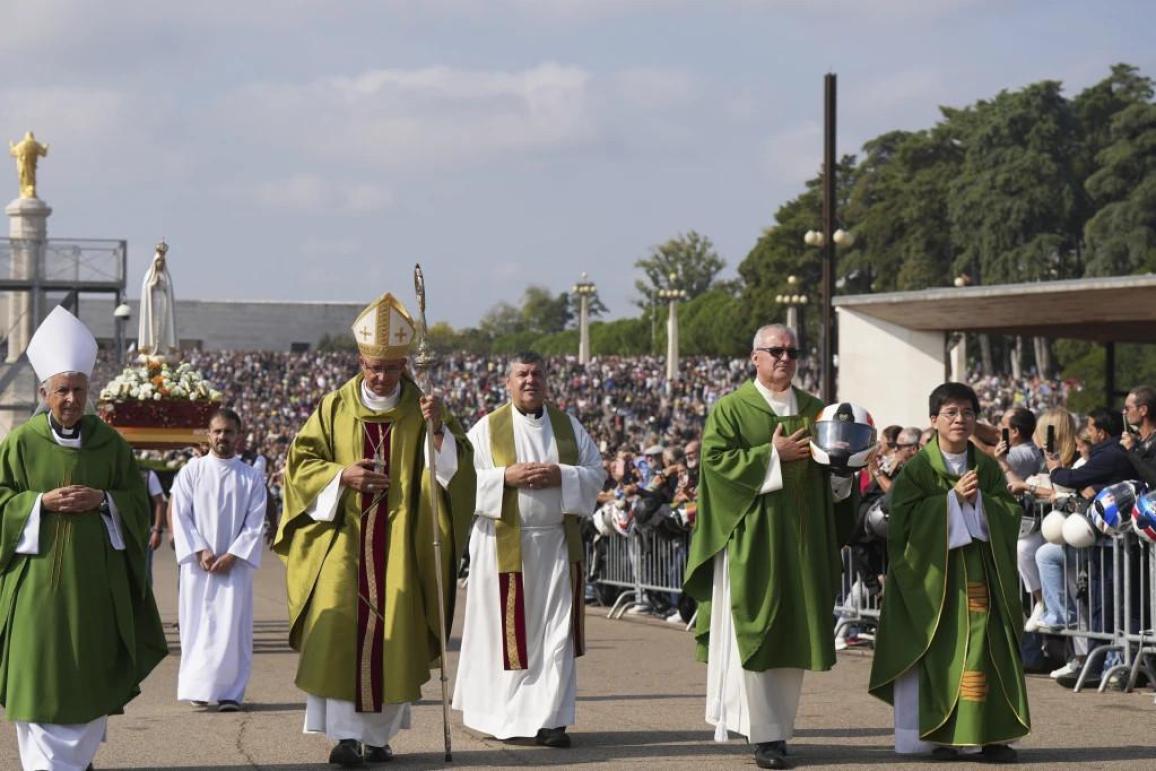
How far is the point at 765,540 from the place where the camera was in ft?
27.3

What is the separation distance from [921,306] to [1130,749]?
40.6 feet

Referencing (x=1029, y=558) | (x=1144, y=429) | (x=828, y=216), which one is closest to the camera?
(x=1144, y=429)

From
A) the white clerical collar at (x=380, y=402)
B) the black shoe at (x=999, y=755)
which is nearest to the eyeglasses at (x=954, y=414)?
the black shoe at (x=999, y=755)

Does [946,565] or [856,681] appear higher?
[946,565]

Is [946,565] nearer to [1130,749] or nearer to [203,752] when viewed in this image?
[1130,749]

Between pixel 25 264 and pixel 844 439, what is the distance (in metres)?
40.7

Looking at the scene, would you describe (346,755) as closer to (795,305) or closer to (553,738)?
(553,738)

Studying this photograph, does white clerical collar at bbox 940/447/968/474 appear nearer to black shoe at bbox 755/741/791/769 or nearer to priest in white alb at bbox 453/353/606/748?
black shoe at bbox 755/741/791/769

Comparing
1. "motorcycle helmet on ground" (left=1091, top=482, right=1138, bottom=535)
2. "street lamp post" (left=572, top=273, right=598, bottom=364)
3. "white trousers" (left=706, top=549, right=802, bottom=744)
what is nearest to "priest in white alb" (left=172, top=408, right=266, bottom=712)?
"white trousers" (left=706, top=549, right=802, bottom=744)

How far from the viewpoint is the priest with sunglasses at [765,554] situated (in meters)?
8.17

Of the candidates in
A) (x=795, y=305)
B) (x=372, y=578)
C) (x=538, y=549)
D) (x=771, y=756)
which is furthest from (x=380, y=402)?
(x=795, y=305)

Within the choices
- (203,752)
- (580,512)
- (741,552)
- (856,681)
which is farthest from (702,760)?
(856,681)

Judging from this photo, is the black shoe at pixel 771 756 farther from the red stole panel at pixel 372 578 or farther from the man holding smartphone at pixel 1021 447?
the man holding smartphone at pixel 1021 447

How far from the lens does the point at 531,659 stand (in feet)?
29.6
